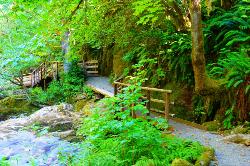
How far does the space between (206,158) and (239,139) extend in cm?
190

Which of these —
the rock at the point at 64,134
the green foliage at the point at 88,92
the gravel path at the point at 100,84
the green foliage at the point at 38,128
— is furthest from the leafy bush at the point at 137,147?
the green foliage at the point at 88,92

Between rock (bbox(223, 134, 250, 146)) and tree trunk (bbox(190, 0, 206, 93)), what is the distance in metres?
1.86

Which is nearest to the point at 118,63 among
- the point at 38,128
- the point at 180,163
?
the point at 38,128

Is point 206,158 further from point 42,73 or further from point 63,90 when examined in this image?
point 42,73

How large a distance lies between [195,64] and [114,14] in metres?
4.90

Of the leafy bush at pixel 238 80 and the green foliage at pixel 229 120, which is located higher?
the leafy bush at pixel 238 80

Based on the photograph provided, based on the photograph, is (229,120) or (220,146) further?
(229,120)

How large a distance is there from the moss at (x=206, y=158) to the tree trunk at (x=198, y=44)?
289 cm

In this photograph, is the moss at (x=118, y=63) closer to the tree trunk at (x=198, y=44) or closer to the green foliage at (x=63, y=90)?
the green foliage at (x=63, y=90)

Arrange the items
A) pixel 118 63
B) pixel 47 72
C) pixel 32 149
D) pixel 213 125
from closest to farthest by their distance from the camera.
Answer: pixel 213 125, pixel 32 149, pixel 118 63, pixel 47 72

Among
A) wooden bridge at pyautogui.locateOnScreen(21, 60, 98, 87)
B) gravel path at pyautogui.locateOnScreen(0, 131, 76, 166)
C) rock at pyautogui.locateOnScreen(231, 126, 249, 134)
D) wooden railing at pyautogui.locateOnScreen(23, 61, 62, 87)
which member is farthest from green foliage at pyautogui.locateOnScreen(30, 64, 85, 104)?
rock at pyautogui.locateOnScreen(231, 126, 249, 134)

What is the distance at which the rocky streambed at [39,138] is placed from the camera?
9016 millimetres

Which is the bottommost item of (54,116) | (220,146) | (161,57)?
(54,116)

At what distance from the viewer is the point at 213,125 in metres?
8.88
